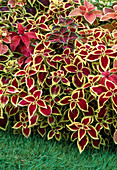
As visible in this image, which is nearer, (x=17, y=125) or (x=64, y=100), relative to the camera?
(x=64, y=100)

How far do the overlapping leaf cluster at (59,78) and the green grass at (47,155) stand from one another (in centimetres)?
8

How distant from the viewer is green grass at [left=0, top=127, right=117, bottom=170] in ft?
7.47

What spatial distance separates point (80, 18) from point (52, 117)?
1113mm

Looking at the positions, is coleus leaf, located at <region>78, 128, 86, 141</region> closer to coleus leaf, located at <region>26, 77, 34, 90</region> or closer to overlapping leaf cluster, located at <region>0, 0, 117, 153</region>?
overlapping leaf cluster, located at <region>0, 0, 117, 153</region>

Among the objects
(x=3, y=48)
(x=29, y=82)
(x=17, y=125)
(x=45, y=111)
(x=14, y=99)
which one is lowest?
(x=17, y=125)

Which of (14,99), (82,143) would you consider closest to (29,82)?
(14,99)

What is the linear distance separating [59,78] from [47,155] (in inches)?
26.6

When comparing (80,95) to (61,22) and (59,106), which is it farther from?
(61,22)

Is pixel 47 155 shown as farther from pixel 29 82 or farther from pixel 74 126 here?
pixel 29 82

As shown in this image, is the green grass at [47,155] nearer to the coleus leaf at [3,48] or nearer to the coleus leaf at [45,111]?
the coleus leaf at [45,111]

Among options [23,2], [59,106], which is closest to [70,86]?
[59,106]

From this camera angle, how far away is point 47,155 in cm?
241

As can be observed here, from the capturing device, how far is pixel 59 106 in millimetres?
2674

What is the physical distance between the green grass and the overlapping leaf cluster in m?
0.08
